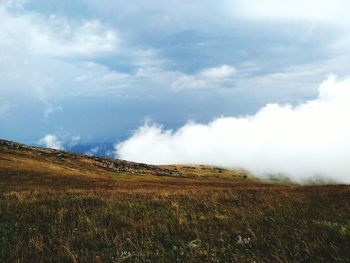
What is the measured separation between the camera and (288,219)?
10945 millimetres

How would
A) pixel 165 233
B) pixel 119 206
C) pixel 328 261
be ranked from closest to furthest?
pixel 328 261
pixel 165 233
pixel 119 206

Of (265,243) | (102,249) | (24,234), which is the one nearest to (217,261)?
(265,243)

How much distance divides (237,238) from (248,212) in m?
3.74

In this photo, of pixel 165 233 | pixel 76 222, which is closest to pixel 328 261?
pixel 165 233

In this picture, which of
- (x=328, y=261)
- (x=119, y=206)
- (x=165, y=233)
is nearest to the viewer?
(x=328, y=261)

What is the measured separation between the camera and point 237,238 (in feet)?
28.8

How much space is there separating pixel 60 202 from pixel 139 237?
293 inches

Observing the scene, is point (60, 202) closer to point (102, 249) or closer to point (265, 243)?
point (102, 249)

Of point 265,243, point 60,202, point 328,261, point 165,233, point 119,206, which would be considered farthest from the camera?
point 60,202

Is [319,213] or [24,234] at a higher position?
[319,213]

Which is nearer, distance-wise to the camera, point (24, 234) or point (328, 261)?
point (328, 261)

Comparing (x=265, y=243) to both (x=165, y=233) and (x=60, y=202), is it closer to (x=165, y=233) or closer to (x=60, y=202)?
(x=165, y=233)

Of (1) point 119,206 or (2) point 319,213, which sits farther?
(1) point 119,206

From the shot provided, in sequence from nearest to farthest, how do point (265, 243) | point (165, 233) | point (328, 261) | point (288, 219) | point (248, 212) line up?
point (328, 261) < point (265, 243) < point (165, 233) < point (288, 219) < point (248, 212)
